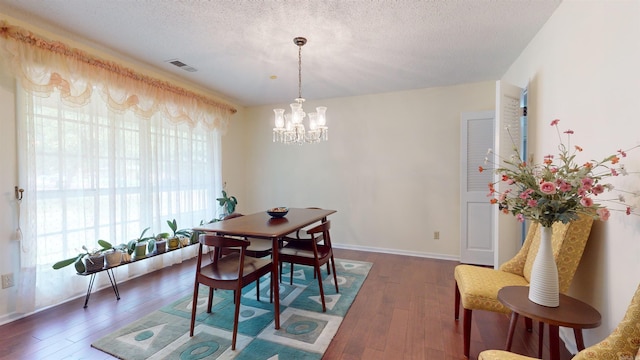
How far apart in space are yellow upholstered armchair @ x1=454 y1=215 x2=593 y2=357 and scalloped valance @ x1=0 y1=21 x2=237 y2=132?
Answer: 3.61 meters

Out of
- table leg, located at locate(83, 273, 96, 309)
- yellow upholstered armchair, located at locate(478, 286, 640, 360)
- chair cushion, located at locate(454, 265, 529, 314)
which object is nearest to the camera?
yellow upholstered armchair, located at locate(478, 286, 640, 360)

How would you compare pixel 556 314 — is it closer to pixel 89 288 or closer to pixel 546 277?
pixel 546 277

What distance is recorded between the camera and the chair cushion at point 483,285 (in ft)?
5.48

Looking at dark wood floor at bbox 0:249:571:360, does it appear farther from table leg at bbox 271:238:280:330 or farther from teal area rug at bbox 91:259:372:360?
table leg at bbox 271:238:280:330

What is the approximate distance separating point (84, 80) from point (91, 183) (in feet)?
3.26

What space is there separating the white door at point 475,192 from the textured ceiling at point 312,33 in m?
0.65

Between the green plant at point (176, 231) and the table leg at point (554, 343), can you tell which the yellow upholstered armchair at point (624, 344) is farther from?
the green plant at point (176, 231)

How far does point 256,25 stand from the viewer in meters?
2.24

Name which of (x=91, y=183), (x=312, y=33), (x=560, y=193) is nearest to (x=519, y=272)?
(x=560, y=193)

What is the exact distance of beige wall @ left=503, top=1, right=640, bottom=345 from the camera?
4.27 feet

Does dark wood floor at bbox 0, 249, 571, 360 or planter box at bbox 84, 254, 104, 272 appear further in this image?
planter box at bbox 84, 254, 104, 272

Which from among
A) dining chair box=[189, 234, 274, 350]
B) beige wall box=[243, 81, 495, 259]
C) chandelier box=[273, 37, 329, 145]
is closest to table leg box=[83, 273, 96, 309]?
dining chair box=[189, 234, 274, 350]

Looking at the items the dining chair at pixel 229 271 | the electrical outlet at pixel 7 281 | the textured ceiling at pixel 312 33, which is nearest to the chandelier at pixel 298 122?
the textured ceiling at pixel 312 33

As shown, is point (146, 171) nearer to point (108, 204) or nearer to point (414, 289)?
point (108, 204)
